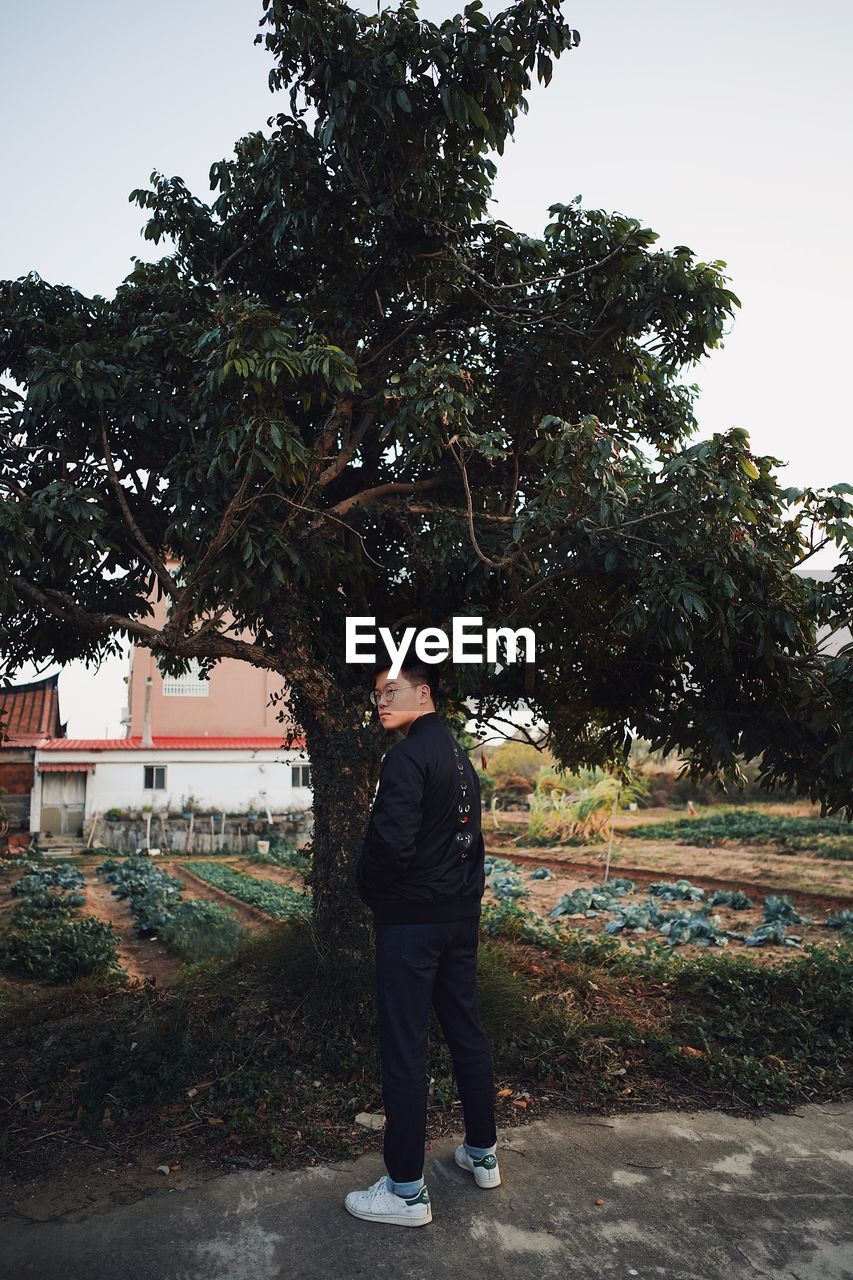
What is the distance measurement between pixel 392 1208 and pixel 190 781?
2223 centimetres

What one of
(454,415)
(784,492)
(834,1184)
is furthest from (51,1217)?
(784,492)

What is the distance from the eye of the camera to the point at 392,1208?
3.49 metres

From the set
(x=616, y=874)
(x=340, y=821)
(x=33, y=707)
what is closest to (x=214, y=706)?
(x=33, y=707)

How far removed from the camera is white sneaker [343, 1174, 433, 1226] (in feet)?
11.4

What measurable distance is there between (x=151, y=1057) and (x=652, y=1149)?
268cm

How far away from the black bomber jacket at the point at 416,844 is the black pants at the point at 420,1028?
77 millimetres

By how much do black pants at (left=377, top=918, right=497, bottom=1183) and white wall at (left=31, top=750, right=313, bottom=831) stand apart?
20.6 m

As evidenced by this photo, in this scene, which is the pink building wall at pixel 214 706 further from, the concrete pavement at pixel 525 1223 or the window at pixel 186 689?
the concrete pavement at pixel 525 1223

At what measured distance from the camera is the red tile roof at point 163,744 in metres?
24.0

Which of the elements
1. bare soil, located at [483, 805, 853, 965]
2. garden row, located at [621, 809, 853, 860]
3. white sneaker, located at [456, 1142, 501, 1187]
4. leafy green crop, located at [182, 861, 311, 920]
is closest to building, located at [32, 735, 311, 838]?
leafy green crop, located at [182, 861, 311, 920]

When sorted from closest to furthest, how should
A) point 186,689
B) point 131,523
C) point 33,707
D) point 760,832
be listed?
1. point 131,523
2. point 760,832
3. point 33,707
4. point 186,689

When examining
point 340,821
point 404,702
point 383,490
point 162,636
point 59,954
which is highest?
point 383,490

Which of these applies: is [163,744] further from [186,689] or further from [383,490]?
[383,490]

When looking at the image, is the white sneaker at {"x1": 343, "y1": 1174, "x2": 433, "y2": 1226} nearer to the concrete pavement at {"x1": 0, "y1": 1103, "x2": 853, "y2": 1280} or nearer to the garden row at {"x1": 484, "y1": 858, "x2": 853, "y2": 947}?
the concrete pavement at {"x1": 0, "y1": 1103, "x2": 853, "y2": 1280}
